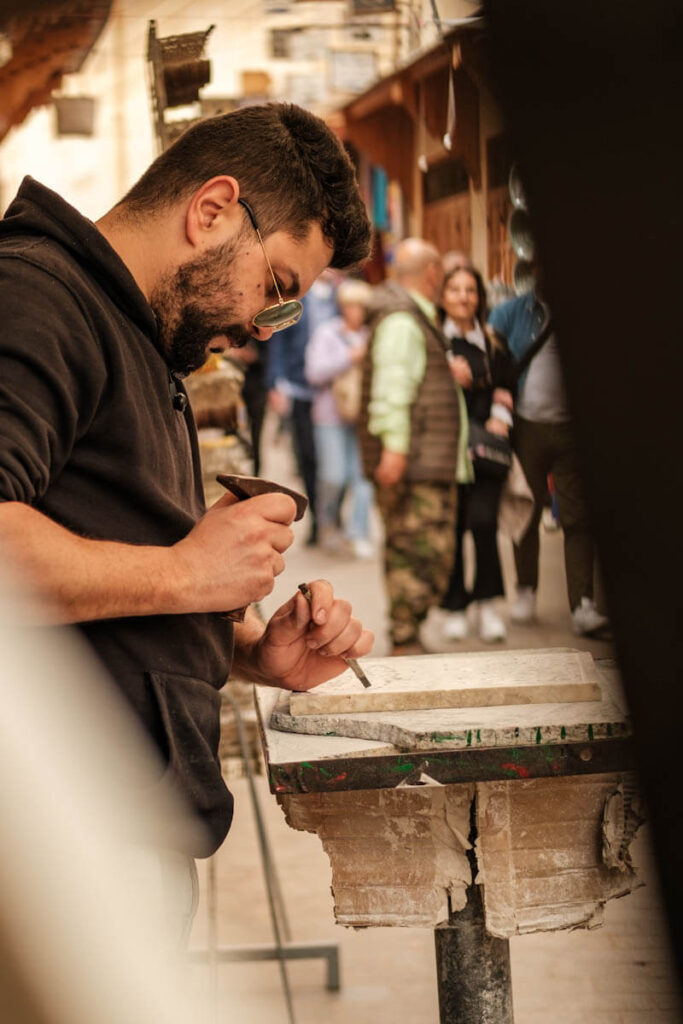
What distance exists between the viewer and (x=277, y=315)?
1.57m

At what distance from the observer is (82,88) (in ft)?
7.09

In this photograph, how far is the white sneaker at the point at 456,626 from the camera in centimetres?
522

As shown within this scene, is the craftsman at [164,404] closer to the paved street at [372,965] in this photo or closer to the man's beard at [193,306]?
the man's beard at [193,306]

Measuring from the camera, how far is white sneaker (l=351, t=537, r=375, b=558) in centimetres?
782

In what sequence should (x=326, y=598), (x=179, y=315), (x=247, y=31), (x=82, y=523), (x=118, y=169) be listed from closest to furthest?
(x=82, y=523)
(x=179, y=315)
(x=326, y=598)
(x=247, y=31)
(x=118, y=169)

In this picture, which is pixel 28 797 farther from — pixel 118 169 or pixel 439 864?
pixel 118 169

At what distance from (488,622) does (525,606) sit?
160 cm

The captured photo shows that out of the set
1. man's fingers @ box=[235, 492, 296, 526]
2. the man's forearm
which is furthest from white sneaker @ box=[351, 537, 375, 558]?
the man's forearm

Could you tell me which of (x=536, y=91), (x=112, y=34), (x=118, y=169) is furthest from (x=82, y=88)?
(x=536, y=91)

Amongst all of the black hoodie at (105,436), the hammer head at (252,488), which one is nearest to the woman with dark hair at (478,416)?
the hammer head at (252,488)

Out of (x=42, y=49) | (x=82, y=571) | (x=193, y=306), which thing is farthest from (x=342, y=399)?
(x=82, y=571)

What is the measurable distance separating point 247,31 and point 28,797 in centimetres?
152

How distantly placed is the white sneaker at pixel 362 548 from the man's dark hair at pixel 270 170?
6245mm

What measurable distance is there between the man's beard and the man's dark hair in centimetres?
8
